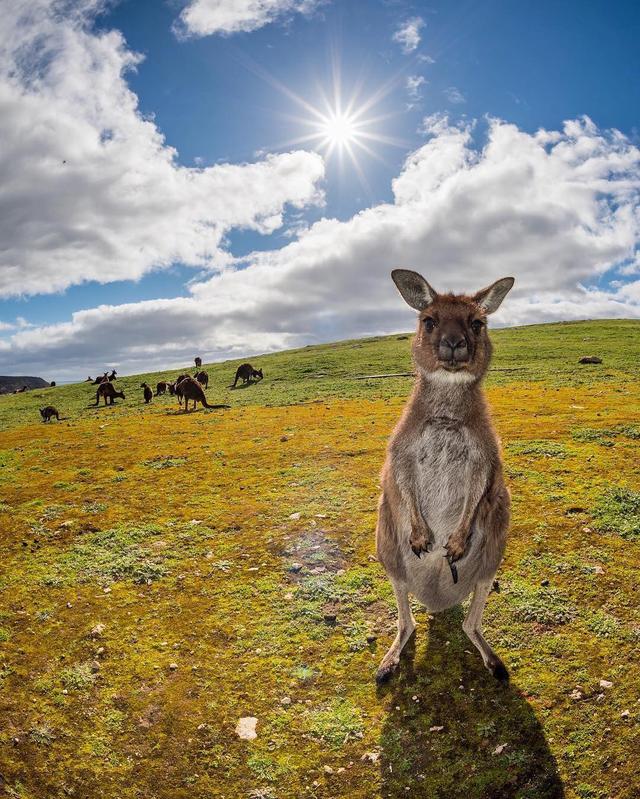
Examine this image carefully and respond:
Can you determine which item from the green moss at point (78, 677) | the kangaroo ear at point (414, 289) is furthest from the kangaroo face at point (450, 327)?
the green moss at point (78, 677)

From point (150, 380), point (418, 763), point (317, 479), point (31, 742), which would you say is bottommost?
point (418, 763)

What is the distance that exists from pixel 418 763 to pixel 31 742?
353 centimetres

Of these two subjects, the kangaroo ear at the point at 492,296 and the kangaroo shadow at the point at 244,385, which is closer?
the kangaroo ear at the point at 492,296

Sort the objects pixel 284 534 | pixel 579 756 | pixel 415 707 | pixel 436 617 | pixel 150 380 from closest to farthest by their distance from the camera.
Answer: pixel 579 756 < pixel 415 707 < pixel 436 617 < pixel 284 534 < pixel 150 380

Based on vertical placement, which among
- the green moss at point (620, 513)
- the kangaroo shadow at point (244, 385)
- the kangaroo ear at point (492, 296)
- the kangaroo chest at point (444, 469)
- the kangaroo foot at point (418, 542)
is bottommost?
the green moss at point (620, 513)

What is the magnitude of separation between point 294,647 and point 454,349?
3.87 meters

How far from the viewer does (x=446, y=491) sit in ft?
18.1

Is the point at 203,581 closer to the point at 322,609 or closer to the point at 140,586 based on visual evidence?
the point at 140,586

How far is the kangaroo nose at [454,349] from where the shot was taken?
560 cm

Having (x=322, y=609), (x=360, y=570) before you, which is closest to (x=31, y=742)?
(x=322, y=609)

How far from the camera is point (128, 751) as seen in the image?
4.71 meters

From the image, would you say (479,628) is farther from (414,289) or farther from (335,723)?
(414,289)

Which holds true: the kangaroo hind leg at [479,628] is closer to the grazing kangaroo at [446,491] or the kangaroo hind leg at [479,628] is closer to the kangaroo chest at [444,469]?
the grazing kangaroo at [446,491]

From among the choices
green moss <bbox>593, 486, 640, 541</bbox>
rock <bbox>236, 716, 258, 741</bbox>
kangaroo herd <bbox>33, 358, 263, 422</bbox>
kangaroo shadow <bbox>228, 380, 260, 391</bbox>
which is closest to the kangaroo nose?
rock <bbox>236, 716, 258, 741</bbox>
